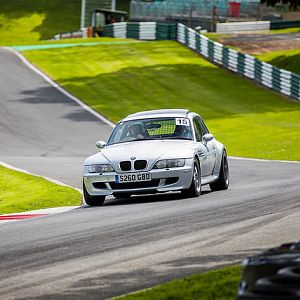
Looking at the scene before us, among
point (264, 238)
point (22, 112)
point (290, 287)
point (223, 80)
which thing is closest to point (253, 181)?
point (264, 238)

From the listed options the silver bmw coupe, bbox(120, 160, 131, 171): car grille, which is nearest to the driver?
the silver bmw coupe

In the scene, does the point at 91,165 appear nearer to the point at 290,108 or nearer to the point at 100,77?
the point at 290,108

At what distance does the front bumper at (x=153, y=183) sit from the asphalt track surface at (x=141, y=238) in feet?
0.83

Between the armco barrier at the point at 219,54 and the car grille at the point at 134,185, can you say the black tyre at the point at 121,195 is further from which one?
the armco barrier at the point at 219,54

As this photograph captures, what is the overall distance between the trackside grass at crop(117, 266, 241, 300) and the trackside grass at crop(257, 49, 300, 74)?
A: 46.2 meters

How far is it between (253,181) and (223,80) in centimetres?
3161

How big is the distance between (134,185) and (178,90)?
33614 mm

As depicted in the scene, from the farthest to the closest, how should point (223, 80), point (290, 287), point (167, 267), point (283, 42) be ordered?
1. point (283, 42)
2. point (223, 80)
3. point (167, 267)
4. point (290, 287)

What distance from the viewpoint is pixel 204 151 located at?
1820 centimetres

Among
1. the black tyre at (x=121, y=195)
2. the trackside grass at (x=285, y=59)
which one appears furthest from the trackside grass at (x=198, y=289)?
the trackside grass at (x=285, y=59)

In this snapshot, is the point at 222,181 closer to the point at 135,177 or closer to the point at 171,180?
the point at 171,180

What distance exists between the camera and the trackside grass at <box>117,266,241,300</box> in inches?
299

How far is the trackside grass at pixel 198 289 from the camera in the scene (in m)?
7.61

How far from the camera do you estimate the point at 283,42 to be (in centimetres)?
6431
